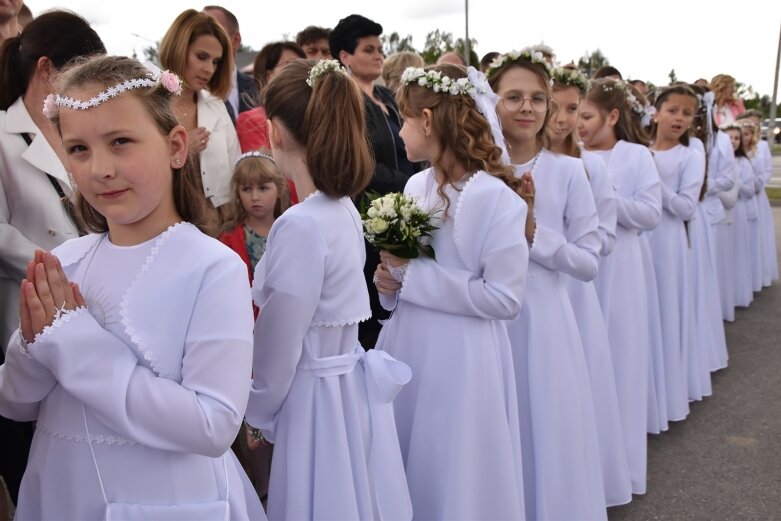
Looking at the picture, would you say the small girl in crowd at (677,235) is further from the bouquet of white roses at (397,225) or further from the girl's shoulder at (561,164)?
the bouquet of white roses at (397,225)

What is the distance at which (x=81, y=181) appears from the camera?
6.35 ft

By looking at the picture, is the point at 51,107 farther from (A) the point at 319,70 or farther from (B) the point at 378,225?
(B) the point at 378,225

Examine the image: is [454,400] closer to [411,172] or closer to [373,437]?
[373,437]

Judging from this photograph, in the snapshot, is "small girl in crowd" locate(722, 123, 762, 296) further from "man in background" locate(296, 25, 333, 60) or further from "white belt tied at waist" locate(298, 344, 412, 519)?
"white belt tied at waist" locate(298, 344, 412, 519)

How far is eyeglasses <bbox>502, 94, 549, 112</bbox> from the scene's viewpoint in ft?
12.9

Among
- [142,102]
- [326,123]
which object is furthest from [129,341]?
[326,123]

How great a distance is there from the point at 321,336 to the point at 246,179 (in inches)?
79.3

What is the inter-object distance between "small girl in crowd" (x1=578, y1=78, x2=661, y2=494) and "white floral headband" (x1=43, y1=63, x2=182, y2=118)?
3707mm

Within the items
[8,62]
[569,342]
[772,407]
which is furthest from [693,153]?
[8,62]

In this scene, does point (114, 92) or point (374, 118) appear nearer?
point (114, 92)

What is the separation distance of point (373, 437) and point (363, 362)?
272mm

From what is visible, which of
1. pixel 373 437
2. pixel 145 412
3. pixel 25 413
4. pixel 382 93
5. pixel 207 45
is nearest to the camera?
pixel 145 412

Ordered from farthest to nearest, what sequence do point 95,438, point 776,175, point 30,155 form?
point 776,175 → point 30,155 → point 95,438

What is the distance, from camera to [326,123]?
2.70 m
